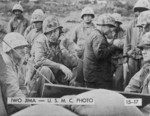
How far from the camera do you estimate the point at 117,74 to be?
4.66 metres

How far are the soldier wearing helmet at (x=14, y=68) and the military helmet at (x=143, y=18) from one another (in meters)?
0.88

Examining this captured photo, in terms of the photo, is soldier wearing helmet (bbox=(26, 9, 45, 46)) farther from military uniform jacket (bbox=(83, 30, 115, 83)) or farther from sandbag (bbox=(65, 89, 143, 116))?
sandbag (bbox=(65, 89, 143, 116))

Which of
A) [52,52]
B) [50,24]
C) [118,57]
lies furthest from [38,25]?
[118,57]

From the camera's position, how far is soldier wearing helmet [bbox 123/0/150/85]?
4.57 meters

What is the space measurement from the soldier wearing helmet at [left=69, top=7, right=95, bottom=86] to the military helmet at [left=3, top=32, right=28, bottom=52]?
0.46 m

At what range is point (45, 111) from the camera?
4.10 metres

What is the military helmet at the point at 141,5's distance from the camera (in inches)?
184

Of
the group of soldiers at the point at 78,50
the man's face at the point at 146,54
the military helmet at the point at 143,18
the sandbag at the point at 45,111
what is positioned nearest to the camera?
the sandbag at the point at 45,111

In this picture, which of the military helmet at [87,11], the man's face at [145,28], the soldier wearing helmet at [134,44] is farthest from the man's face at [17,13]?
the man's face at [145,28]

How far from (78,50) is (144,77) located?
67 centimetres

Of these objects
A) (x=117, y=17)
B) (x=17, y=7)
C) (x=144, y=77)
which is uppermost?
(x=17, y=7)

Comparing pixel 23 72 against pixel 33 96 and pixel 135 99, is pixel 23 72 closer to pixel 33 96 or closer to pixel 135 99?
pixel 33 96

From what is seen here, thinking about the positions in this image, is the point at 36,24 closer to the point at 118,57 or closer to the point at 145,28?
the point at 118,57

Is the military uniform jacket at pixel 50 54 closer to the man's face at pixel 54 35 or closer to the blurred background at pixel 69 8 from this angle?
the man's face at pixel 54 35
